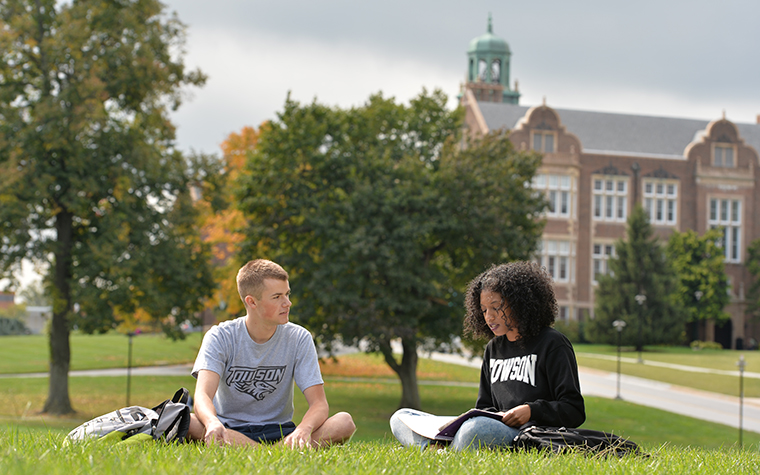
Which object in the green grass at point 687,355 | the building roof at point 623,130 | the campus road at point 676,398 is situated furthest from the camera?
the building roof at point 623,130

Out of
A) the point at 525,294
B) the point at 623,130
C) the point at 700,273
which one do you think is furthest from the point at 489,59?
the point at 525,294

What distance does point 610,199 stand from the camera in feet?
Result: 176

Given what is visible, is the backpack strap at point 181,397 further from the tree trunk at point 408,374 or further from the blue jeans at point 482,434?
the tree trunk at point 408,374

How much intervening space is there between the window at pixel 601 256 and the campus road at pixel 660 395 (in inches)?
649

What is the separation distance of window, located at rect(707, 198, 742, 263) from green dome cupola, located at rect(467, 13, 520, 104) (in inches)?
1007

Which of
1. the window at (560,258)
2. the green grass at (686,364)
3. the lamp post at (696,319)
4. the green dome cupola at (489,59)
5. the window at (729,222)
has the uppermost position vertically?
the green dome cupola at (489,59)

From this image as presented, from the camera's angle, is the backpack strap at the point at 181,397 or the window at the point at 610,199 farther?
the window at the point at 610,199

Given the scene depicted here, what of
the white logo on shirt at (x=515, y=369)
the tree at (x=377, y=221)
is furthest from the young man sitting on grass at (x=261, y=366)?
the tree at (x=377, y=221)

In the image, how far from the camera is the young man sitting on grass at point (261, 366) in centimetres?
500

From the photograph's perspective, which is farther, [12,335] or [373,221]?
[12,335]

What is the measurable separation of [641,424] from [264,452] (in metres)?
22.4

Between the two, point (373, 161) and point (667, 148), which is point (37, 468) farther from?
point (667, 148)

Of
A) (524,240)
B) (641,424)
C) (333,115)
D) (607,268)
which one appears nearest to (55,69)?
(333,115)

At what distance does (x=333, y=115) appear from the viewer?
22.6 meters
